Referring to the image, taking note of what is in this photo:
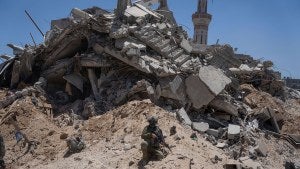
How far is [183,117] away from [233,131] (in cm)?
132

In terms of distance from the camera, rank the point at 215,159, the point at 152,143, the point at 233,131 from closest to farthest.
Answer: the point at 152,143, the point at 215,159, the point at 233,131

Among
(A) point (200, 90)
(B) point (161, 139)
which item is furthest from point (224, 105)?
(B) point (161, 139)

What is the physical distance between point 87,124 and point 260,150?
4.44 meters

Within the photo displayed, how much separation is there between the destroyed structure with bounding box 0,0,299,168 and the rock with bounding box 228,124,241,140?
0.03 meters

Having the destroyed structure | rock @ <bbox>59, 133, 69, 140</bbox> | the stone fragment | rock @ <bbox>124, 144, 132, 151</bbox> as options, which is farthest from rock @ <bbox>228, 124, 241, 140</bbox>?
rock @ <bbox>59, 133, 69, 140</bbox>

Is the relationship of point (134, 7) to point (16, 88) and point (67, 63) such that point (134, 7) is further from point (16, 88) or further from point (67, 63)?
point (16, 88)

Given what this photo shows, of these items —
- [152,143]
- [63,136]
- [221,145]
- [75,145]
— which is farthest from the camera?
[63,136]

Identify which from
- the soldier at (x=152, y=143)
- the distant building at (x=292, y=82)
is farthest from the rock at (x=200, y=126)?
the distant building at (x=292, y=82)

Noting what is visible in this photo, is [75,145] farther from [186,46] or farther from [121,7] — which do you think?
[121,7]

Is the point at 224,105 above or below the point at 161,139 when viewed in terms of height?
above

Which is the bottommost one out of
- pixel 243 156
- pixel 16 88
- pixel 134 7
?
pixel 243 156

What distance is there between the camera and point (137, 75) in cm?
1200

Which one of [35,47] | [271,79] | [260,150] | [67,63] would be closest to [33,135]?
[67,63]

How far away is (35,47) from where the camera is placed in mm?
13945
